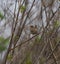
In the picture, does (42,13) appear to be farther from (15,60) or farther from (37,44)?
(15,60)

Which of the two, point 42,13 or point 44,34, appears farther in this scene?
point 42,13

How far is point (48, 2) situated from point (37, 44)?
39 cm

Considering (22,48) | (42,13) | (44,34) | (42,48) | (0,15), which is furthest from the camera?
(22,48)

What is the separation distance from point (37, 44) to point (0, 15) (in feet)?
1.43

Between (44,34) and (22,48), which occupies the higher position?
(44,34)

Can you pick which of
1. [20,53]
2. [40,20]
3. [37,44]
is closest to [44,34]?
[37,44]

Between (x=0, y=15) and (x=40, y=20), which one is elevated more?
(x=0, y=15)

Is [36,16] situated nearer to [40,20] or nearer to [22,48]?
[40,20]

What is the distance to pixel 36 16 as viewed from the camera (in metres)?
1.97

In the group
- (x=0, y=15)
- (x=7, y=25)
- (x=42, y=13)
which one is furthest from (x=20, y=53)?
(x=0, y=15)

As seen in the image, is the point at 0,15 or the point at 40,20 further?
the point at 40,20

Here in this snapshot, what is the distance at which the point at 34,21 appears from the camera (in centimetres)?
198

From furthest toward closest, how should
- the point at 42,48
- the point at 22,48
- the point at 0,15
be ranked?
the point at 22,48
the point at 42,48
the point at 0,15

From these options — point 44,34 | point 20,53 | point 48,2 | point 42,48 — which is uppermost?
point 48,2
